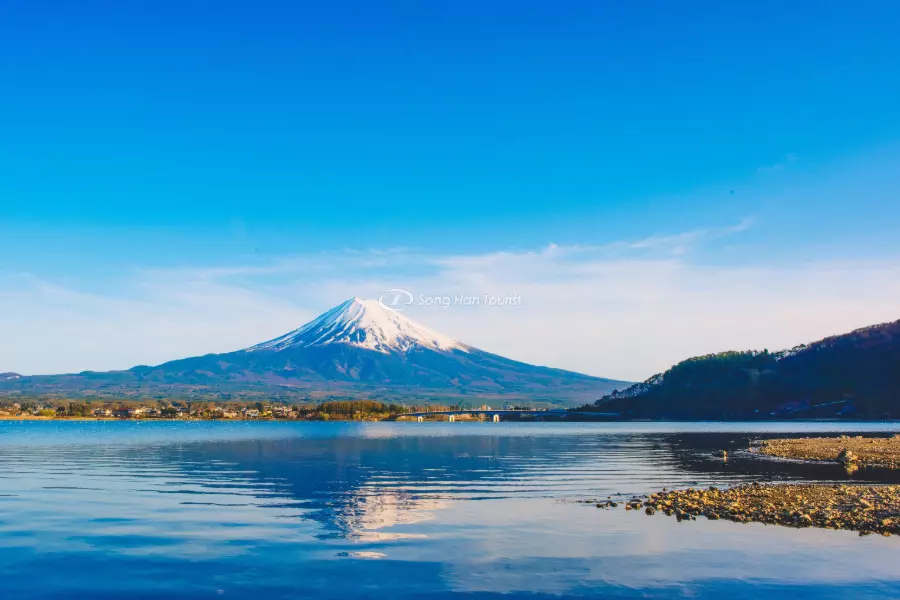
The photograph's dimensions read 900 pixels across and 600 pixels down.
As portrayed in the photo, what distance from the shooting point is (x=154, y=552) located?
25.4 meters

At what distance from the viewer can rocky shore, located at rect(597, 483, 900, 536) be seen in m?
29.2

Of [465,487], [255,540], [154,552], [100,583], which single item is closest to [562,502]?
[465,487]

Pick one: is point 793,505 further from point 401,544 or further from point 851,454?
point 851,454

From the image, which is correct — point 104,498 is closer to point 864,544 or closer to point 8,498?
point 8,498

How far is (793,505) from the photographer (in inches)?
1286

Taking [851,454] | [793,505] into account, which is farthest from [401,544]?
[851,454]

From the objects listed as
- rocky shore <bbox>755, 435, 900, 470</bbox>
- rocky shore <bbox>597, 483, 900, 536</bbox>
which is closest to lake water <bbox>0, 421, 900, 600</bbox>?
rocky shore <bbox>597, 483, 900, 536</bbox>

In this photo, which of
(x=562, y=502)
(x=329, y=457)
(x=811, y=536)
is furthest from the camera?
(x=329, y=457)

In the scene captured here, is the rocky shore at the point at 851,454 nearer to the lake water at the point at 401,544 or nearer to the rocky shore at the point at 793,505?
the lake water at the point at 401,544

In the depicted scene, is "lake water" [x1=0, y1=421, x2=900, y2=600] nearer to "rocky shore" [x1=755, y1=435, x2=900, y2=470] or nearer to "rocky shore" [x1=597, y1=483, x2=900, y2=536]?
"rocky shore" [x1=597, y1=483, x2=900, y2=536]

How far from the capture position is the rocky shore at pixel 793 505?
95.7 feet

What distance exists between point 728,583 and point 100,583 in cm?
1725

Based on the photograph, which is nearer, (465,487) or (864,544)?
(864,544)

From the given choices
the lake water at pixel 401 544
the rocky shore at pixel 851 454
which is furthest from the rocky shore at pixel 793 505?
the rocky shore at pixel 851 454
